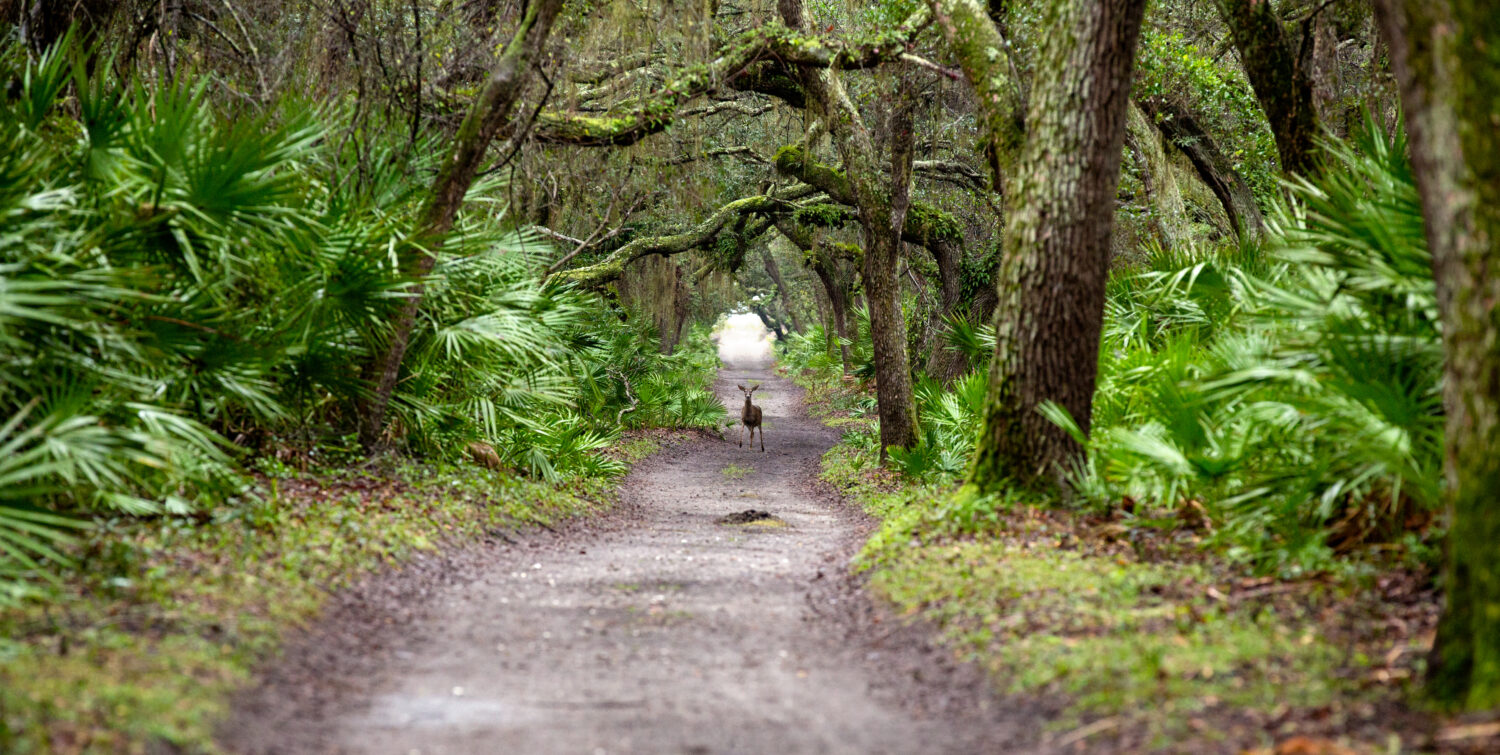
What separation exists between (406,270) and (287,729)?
511cm

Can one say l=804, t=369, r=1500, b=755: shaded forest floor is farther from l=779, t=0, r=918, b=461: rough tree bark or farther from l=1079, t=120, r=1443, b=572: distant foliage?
l=779, t=0, r=918, b=461: rough tree bark

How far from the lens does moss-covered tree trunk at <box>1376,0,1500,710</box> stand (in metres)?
3.56

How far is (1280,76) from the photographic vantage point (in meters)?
8.73

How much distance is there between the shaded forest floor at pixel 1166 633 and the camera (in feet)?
12.2

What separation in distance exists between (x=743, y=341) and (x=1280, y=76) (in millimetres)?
84524

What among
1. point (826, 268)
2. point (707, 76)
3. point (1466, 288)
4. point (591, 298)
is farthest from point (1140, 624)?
point (826, 268)

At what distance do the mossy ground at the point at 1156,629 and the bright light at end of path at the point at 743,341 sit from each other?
40.4 metres

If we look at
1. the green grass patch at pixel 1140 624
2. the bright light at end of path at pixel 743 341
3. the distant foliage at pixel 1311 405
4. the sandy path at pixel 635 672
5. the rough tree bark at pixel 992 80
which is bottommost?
the bright light at end of path at pixel 743 341

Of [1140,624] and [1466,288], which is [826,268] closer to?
[1140,624]

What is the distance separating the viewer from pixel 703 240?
20297mm

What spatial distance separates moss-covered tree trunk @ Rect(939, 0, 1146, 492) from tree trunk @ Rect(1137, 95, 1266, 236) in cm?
684

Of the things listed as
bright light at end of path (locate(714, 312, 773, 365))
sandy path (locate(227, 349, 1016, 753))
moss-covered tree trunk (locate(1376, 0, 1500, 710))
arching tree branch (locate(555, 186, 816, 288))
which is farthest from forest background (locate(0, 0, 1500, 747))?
bright light at end of path (locate(714, 312, 773, 365))

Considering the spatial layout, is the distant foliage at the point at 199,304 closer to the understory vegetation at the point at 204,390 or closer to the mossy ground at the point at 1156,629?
the understory vegetation at the point at 204,390

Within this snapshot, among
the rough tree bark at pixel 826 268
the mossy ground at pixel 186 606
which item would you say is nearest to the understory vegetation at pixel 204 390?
the mossy ground at pixel 186 606
